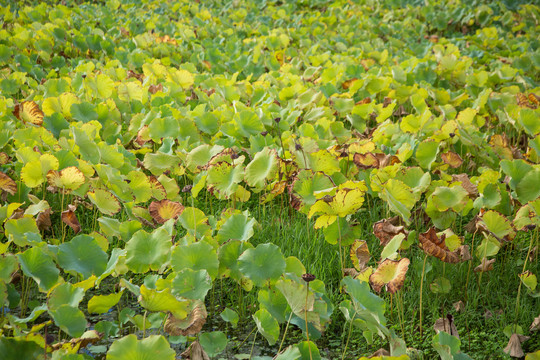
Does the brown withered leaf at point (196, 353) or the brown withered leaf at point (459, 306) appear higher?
the brown withered leaf at point (196, 353)

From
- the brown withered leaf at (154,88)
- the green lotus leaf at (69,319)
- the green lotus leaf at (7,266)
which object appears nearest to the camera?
the green lotus leaf at (69,319)

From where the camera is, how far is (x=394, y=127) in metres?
2.06

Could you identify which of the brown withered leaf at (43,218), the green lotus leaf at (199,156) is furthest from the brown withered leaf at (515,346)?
the brown withered leaf at (43,218)

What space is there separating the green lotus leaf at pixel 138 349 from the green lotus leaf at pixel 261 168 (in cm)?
79

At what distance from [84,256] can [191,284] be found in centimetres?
27

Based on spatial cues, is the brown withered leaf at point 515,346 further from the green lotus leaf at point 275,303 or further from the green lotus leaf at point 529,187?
the green lotus leaf at point 275,303

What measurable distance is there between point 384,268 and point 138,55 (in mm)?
2322

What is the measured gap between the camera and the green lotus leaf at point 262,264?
3.90ft

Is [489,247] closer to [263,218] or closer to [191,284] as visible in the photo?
[263,218]

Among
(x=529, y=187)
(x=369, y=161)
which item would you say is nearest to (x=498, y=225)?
(x=529, y=187)

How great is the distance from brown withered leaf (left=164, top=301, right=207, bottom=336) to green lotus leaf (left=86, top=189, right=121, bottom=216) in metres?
0.54

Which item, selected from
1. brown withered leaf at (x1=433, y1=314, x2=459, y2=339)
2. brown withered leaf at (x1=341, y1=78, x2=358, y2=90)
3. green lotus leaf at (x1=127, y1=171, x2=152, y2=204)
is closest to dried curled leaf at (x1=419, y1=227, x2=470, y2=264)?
brown withered leaf at (x1=433, y1=314, x2=459, y2=339)

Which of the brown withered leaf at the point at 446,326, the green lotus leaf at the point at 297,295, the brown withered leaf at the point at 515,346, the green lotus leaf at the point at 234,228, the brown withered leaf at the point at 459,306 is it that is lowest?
the brown withered leaf at the point at 459,306

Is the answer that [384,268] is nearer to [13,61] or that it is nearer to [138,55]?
[138,55]
